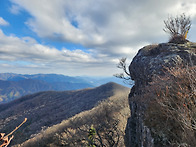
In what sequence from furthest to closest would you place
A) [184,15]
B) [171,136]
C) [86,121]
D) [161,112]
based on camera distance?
[86,121], [184,15], [161,112], [171,136]

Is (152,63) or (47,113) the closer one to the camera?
(152,63)

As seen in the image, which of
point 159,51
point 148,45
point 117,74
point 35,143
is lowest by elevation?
point 35,143

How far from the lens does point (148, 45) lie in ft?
58.9

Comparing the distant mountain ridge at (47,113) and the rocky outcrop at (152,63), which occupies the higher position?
the rocky outcrop at (152,63)

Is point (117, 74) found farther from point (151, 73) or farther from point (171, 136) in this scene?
point (171, 136)

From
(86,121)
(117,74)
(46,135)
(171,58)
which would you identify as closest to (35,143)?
(46,135)

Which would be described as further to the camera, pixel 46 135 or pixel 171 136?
pixel 46 135

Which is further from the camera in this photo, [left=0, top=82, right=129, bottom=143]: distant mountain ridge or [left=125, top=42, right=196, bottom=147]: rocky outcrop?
[left=0, top=82, right=129, bottom=143]: distant mountain ridge

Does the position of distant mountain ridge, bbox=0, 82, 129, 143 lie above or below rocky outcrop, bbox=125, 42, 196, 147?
below

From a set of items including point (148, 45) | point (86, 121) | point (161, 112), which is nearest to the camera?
point (161, 112)

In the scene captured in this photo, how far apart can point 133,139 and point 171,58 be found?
9.69 m

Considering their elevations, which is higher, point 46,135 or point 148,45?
point 148,45

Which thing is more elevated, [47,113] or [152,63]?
[152,63]

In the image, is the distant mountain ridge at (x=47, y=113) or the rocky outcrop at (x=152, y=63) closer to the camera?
the rocky outcrop at (x=152, y=63)
